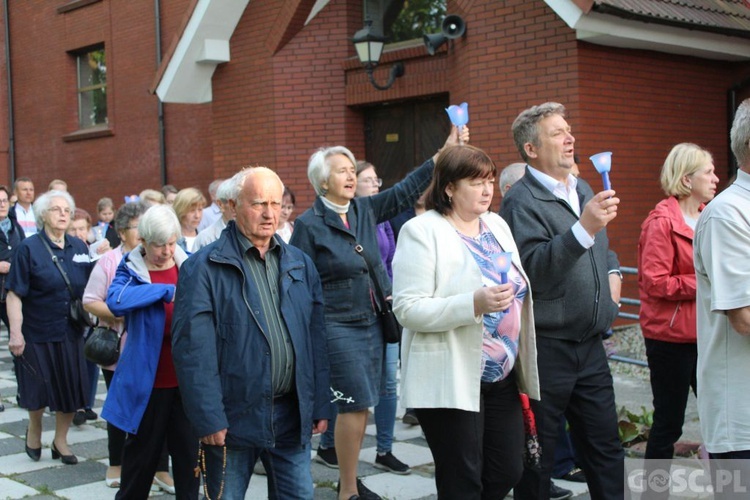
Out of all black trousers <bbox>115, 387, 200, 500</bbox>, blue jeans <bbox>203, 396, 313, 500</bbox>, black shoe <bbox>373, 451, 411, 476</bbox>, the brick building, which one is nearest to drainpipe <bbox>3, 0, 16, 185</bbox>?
the brick building

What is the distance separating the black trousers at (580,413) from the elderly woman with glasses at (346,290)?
4.01 feet

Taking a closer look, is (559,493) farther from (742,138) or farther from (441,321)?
(742,138)

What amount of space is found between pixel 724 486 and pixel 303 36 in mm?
9862

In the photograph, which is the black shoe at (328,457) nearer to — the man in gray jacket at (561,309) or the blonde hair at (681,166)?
the man in gray jacket at (561,309)

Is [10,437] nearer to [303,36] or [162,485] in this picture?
[162,485]

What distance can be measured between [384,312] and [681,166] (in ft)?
5.97

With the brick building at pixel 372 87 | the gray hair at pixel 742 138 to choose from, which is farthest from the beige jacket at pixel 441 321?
the brick building at pixel 372 87

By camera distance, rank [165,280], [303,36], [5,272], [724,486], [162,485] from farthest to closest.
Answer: [303,36]
[5,272]
[162,485]
[165,280]
[724,486]

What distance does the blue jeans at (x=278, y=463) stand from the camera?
3.73 meters

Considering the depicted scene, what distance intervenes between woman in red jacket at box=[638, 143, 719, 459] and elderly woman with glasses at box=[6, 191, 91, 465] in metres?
3.93

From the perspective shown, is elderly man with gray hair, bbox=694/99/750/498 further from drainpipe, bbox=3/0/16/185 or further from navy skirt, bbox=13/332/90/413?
drainpipe, bbox=3/0/16/185

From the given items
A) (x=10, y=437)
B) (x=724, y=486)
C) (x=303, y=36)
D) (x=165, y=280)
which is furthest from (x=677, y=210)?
(x=303, y=36)

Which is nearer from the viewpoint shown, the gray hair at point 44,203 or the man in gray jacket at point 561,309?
the man in gray jacket at point 561,309

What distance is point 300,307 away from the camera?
3848mm
